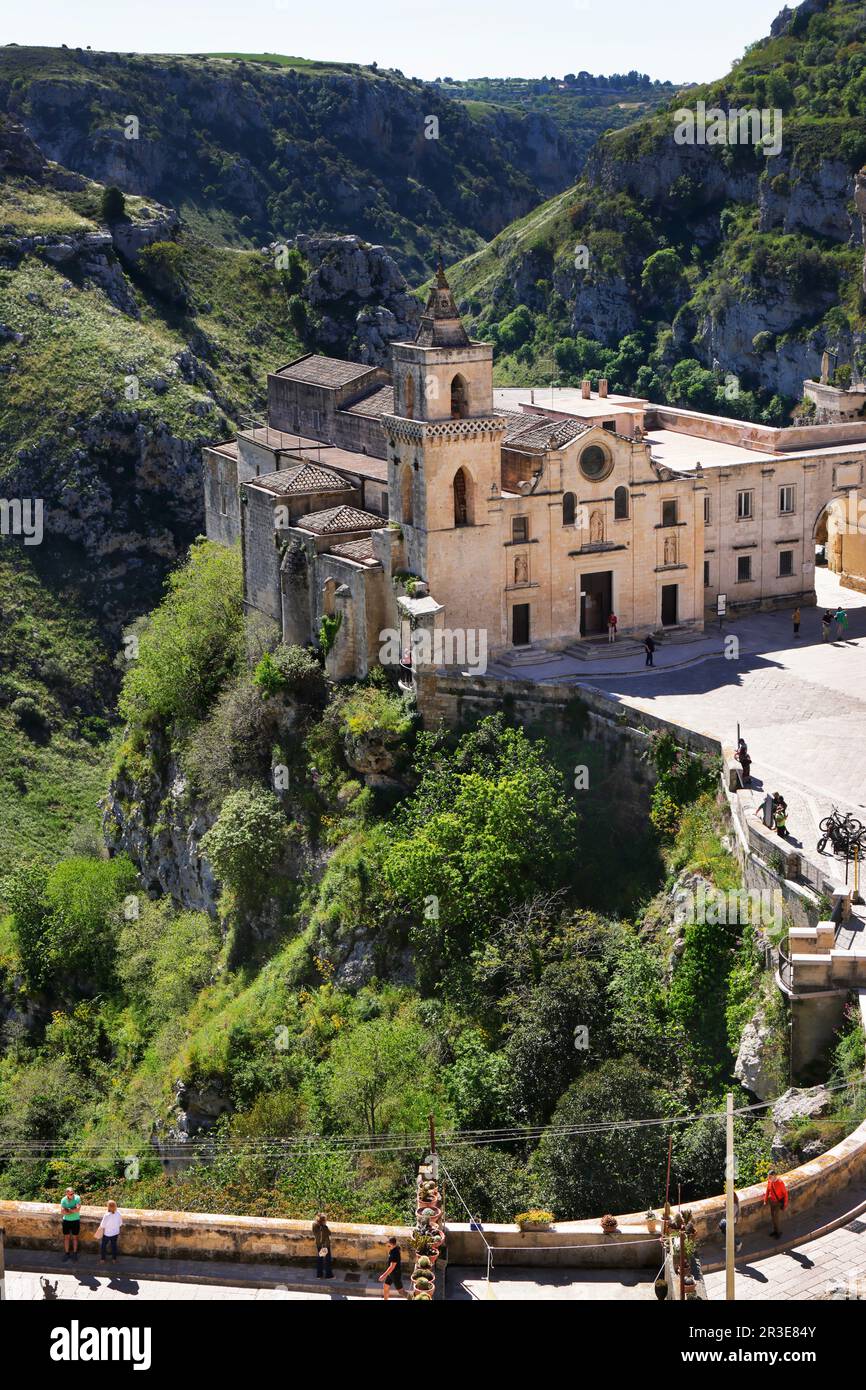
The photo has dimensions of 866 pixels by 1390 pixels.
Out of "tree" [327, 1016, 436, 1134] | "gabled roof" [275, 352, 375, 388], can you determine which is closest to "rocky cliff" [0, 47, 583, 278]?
"gabled roof" [275, 352, 375, 388]

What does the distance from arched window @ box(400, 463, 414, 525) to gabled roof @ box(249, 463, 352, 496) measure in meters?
5.55

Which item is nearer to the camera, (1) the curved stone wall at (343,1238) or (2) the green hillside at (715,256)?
(1) the curved stone wall at (343,1238)

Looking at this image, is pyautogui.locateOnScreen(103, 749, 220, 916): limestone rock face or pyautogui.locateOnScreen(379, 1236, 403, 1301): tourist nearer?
pyautogui.locateOnScreen(379, 1236, 403, 1301): tourist

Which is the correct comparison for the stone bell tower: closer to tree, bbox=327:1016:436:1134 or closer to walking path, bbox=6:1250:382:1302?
tree, bbox=327:1016:436:1134

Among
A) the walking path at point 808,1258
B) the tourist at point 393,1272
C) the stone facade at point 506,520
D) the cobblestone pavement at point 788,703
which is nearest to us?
the walking path at point 808,1258

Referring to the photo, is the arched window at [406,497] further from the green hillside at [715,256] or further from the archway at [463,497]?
the green hillside at [715,256]

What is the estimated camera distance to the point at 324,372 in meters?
62.3

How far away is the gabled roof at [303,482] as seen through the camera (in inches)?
2088

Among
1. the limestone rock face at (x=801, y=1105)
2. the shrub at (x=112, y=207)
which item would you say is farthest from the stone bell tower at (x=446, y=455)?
the shrub at (x=112, y=207)

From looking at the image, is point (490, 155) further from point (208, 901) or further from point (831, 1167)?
point (831, 1167)

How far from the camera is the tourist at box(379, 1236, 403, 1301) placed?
2366cm

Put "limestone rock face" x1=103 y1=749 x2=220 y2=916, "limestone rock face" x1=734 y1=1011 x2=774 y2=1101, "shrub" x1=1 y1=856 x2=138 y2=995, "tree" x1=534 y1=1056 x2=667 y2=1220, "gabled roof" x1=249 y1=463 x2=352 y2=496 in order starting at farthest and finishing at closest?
"shrub" x1=1 y1=856 x2=138 y2=995 < "limestone rock face" x1=103 y1=749 x2=220 y2=916 < "gabled roof" x1=249 y1=463 x2=352 y2=496 < "limestone rock face" x1=734 y1=1011 x2=774 y2=1101 < "tree" x1=534 y1=1056 x2=667 y2=1220

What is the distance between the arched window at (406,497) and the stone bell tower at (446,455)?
3cm
